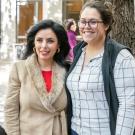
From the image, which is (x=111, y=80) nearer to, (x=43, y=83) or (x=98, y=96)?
(x=98, y=96)

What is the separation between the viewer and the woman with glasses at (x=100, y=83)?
10.1 ft

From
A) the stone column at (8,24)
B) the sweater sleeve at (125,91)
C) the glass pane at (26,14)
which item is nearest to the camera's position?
the sweater sleeve at (125,91)

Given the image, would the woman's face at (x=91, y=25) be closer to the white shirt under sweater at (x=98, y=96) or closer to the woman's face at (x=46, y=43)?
the white shirt under sweater at (x=98, y=96)

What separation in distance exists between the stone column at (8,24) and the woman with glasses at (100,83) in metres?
21.2

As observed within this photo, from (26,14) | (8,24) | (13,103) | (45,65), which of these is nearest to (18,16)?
(26,14)

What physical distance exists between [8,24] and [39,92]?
2144cm

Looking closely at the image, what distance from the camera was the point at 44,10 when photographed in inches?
938

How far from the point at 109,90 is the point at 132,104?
18 centimetres

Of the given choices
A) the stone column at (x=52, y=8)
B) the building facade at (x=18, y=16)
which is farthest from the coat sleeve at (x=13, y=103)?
the building facade at (x=18, y=16)

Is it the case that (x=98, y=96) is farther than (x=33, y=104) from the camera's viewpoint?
No

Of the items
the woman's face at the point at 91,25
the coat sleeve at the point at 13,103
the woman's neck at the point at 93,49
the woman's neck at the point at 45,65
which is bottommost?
the coat sleeve at the point at 13,103

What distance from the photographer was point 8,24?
24.6 m

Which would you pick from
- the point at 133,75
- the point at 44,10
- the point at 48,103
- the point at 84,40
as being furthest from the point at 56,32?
the point at 44,10

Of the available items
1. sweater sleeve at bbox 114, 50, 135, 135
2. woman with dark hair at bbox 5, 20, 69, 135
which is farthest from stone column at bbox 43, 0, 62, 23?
sweater sleeve at bbox 114, 50, 135, 135
